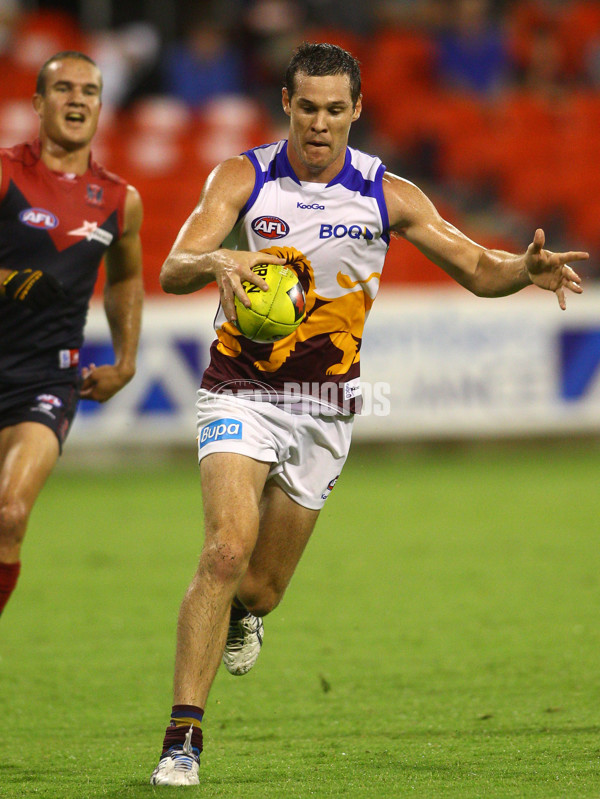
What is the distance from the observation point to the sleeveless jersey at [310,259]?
14.7 feet

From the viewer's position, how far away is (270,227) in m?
4.45

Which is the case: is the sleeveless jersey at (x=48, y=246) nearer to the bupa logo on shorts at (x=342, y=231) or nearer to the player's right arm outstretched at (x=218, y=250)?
the player's right arm outstretched at (x=218, y=250)

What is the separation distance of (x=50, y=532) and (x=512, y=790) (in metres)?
6.30

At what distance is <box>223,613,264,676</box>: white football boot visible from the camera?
202 inches

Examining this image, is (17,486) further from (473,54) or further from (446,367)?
(473,54)

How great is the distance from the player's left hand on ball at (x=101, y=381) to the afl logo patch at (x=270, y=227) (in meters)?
A: 1.59

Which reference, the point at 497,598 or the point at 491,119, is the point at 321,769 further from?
the point at 491,119

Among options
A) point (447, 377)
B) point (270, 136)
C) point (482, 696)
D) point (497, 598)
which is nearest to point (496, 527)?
point (497, 598)

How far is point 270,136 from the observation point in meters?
15.6

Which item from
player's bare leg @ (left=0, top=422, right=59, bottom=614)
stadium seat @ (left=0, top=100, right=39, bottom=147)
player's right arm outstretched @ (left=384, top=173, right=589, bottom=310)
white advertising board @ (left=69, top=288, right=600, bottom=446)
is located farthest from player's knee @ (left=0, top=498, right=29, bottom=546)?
stadium seat @ (left=0, top=100, right=39, bottom=147)

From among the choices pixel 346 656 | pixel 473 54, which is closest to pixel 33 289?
pixel 346 656

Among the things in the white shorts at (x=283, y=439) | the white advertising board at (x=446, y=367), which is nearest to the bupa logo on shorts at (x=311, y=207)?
the white shorts at (x=283, y=439)

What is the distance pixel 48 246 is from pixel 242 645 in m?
2.03

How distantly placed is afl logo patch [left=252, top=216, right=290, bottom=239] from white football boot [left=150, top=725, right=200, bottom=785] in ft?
5.91
